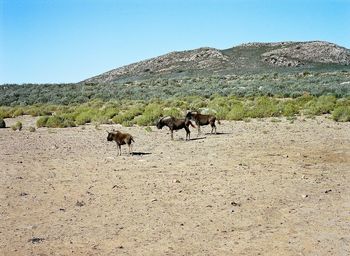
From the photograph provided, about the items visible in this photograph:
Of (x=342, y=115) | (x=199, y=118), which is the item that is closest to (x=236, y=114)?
(x=342, y=115)

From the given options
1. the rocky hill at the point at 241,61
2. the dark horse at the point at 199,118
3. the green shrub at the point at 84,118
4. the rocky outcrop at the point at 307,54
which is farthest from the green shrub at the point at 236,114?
the rocky outcrop at the point at 307,54

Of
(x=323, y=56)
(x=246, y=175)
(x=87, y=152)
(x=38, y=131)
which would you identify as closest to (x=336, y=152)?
(x=246, y=175)

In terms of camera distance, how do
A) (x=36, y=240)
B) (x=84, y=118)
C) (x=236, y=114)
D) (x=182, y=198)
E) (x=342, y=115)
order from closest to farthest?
1. (x=36, y=240)
2. (x=182, y=198)
3. (x=342, y=115)
4. (x=236, y=114)
5. (x=84, y=118)

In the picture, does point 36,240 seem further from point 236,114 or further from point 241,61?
point 241,61

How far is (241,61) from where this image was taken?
110 m

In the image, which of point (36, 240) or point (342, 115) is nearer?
point (36, 240)

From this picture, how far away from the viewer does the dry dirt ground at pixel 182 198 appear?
371 inches

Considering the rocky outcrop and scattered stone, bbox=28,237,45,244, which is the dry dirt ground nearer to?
scattered stone, bbox=28,237,45,244

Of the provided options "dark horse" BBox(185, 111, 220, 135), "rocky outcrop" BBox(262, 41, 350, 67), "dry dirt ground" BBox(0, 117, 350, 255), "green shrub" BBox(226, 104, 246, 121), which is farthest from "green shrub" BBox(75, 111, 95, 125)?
"rocky outcrop" BBox(262, 41, 350, 67)

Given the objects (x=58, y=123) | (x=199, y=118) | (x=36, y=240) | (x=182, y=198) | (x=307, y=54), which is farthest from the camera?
(x=307, y=54)

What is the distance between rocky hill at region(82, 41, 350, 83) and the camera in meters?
101

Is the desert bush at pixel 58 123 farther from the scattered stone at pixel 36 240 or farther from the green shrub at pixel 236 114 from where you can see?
the scattered stone at pixel 36 240

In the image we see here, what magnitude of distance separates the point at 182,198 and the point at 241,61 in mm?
99414

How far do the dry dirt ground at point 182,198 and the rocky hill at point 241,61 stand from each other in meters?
78.3
